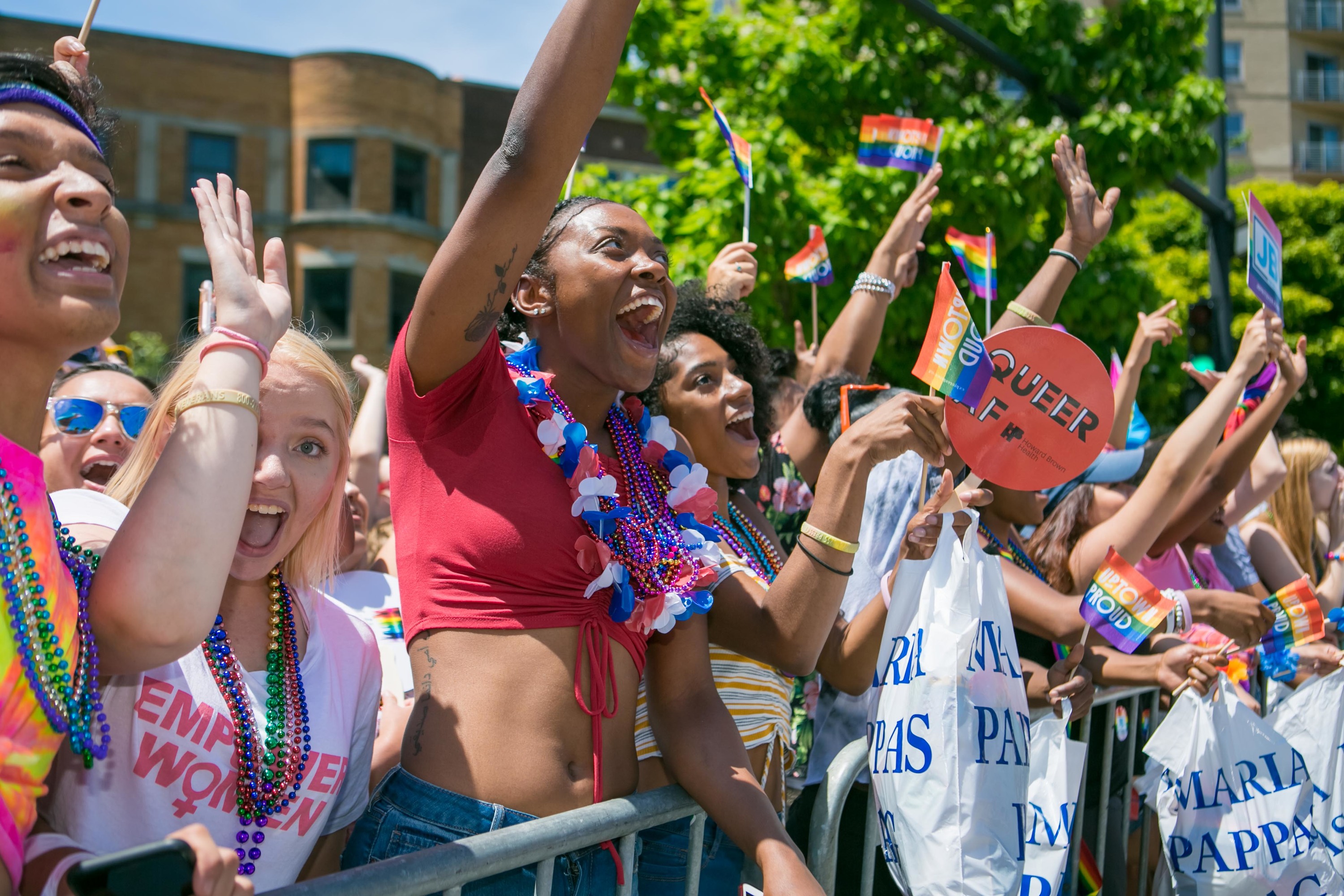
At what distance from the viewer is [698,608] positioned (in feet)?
6.75

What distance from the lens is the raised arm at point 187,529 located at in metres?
1.28

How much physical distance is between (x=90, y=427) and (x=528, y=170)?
6.93 ft

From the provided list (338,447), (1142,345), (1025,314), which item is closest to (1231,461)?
(1142,345)

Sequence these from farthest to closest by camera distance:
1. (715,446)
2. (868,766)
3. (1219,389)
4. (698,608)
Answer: (1219,389) < (715,446) < (868,766) < (698,608)

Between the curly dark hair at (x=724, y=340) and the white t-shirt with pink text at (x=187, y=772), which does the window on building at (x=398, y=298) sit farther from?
the white t-shirt with pink text at (x=187, y=772)

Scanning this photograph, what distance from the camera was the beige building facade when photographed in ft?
118

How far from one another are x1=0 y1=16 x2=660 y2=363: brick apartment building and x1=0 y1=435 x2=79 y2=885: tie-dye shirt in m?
20.7

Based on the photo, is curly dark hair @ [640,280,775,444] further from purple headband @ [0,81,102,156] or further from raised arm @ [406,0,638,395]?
purple headband @ [0,81,102,156]

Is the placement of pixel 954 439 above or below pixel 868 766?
above

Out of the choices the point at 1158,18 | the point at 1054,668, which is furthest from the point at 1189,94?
the point at 1054,668

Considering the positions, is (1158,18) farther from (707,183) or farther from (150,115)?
(150,115)

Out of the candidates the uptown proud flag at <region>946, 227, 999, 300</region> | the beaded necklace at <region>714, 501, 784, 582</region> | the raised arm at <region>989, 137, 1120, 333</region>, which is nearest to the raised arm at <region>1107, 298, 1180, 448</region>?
the uptown proud flag at <region>946, 227, 999, 300</region>

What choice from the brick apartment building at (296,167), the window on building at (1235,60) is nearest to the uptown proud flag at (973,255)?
the brick apartment building at (296,167)

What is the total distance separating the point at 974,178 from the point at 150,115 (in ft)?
59.9
